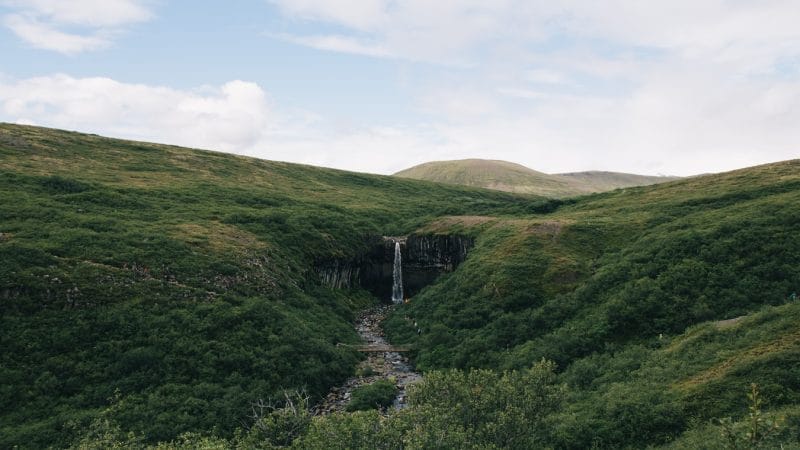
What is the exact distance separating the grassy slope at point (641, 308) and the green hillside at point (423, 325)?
0.56 feet

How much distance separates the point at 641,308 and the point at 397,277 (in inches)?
1629

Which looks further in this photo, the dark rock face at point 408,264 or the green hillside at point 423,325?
the dark rock face at point 408,264

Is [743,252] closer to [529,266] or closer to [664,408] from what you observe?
[529,266]

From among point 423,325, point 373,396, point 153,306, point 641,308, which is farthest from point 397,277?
point 641,308

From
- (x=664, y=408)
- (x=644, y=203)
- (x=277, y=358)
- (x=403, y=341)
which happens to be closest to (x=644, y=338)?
(x=664, y=408)

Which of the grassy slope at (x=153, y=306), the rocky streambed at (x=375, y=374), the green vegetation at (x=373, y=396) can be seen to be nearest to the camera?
the grassy slope at (x=153, y=306)

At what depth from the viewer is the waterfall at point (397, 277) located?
70.5 metres

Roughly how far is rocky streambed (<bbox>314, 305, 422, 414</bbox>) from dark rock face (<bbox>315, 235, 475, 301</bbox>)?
50.1ft

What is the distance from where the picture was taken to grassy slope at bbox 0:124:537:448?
30500mm

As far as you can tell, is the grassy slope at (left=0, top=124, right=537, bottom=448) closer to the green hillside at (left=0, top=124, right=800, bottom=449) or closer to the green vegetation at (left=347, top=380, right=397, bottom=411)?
the green hillside at (left=0, top=124, right=800, bottom=449)

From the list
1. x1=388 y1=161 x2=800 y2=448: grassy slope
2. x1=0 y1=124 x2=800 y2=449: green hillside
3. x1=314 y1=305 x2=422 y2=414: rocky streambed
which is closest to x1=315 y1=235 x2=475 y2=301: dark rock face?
x1=0 y1=124 x2=800 y2=449: green hillside

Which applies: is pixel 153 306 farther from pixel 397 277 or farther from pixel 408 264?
pixel 408 264

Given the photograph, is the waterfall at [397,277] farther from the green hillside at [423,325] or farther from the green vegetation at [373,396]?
the green vegetation at [373,396]

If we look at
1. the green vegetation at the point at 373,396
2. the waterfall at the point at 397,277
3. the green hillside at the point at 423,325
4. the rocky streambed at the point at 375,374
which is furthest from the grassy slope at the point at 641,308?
the waterfall at the point at 397,277
